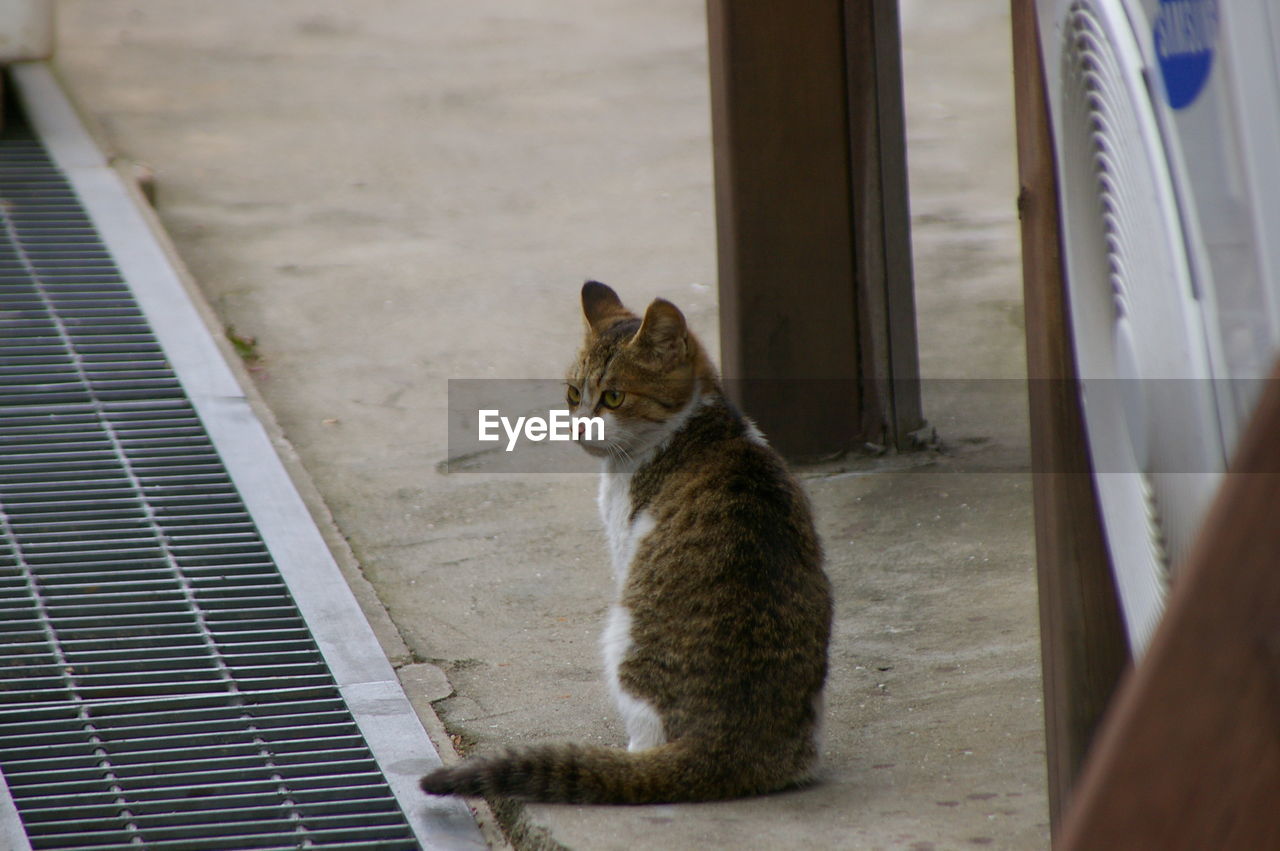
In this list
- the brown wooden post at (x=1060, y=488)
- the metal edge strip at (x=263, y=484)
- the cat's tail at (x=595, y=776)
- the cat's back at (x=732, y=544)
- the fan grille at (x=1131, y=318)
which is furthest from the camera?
the metal edge strip at (x=263, y=484)

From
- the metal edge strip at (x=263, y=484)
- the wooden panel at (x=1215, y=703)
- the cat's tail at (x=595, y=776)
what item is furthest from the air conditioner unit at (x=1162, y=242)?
the metal edge strip at (x=263, y=484)

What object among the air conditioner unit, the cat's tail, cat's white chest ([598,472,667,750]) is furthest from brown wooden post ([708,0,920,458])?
the air conditioner unit

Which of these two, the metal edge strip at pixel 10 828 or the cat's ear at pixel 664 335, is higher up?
the cat's ear at pixel 664 335

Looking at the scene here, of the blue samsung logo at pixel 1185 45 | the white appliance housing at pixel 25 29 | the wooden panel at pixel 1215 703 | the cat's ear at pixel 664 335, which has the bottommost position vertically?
the wooden panel at pixel 1215 703

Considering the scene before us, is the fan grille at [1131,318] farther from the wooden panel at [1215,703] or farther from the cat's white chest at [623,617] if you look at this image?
the cat's white chest at [623,617]

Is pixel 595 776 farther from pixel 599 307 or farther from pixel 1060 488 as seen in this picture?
pixel 599 307

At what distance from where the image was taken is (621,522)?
3.27m

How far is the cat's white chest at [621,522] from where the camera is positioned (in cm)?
314

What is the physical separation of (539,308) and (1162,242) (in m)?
4.26

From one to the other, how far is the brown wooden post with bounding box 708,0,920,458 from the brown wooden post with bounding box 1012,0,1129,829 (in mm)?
2028

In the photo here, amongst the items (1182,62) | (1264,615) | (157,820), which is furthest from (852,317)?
(1264,615)

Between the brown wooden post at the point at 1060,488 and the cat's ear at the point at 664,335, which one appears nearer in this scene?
the brown wooden post at the point at 1060,488

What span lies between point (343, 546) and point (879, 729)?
165 centimetres

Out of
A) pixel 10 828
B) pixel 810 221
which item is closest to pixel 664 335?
pixel 810 221
